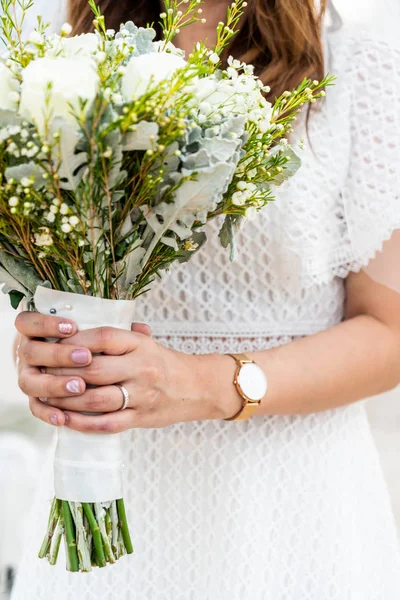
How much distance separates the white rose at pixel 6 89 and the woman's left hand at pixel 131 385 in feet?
0.96

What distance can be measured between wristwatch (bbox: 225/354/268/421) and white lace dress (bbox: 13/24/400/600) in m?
0.16

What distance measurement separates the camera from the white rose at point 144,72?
784 millimetres

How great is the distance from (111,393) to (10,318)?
1.40m

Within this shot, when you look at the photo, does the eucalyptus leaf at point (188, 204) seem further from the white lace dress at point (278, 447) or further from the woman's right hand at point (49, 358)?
the white lace dress at point (278, 447)

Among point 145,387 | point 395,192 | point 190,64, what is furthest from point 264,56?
point 145,387

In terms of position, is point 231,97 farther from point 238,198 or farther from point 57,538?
point 57,538

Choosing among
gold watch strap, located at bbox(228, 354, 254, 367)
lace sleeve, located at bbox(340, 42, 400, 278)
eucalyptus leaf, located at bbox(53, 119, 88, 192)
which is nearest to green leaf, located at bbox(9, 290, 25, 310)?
eucalyptus leaf, located at bbox(53, 119, 88, 192)

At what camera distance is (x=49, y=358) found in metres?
0.94

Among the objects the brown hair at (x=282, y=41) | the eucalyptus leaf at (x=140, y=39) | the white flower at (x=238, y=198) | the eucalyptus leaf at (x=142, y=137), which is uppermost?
the brown hair at (x=282, y=41)

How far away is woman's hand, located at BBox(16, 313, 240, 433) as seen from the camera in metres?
0.93

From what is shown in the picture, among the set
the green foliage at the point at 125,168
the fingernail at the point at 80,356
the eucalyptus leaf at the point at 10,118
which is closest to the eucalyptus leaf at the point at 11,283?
the green foliage at the point at 125,168

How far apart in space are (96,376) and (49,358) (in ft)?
0.22

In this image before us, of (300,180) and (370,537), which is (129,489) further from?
(300,180)

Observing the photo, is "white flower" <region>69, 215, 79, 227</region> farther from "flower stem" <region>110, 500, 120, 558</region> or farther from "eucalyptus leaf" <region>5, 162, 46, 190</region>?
"flower stem" <region>110, 500, 120, 558</region>
